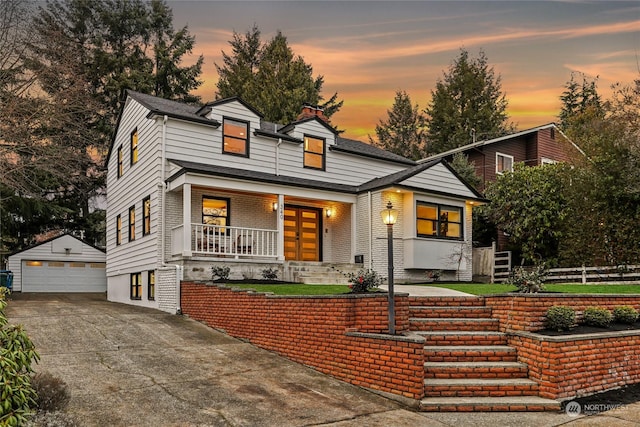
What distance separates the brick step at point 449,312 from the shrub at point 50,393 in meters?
5.48

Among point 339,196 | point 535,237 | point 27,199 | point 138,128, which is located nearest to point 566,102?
point 535,237

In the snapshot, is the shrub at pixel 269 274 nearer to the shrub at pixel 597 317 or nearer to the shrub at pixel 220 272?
the shrub at pixel 220 272

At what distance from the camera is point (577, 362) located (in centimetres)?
707

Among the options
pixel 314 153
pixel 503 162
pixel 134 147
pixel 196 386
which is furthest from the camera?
pixel 503 162

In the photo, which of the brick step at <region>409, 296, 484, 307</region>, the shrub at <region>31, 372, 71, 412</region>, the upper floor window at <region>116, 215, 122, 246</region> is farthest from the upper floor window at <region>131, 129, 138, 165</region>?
the brick step at <region>409, 296, 484, 307</region>

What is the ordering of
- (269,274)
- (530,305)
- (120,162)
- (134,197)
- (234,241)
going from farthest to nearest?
(120,162), (134,197), (234,241), (269,274), (530,305)

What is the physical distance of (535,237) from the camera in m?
19.2

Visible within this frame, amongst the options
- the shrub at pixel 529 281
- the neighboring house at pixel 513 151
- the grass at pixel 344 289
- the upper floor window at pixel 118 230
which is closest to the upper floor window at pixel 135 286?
the upper floor window at pixel 118 230

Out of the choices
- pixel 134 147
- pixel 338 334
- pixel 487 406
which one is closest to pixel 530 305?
pixel 487 406

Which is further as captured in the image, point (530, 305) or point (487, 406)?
point (530, 305)

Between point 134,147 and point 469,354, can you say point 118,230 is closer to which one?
point 134,147

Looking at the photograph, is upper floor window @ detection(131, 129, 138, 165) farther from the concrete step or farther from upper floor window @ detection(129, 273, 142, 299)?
the concrete step

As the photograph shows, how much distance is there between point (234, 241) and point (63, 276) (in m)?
13.2

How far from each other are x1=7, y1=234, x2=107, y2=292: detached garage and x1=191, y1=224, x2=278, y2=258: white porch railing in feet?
40.5
